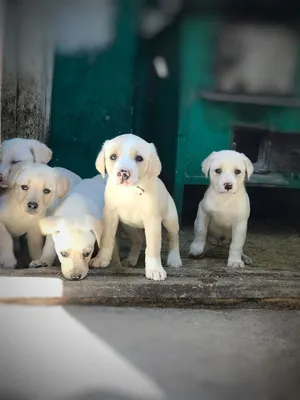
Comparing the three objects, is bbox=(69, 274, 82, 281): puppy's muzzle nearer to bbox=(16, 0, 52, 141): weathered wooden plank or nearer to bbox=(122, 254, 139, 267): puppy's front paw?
bbox=(122, 254, 139, 267): puppy's front paw

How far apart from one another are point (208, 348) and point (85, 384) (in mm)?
480

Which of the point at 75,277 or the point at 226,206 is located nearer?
the point at 75,277

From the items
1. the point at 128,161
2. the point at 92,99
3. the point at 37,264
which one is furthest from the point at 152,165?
the point at 92,99

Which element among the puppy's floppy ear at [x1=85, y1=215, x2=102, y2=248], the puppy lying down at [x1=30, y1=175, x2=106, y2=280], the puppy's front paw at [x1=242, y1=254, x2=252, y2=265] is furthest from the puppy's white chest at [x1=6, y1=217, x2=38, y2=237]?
the puppy's front paw at [x1=242, y1=254, x2=252, y2=265]

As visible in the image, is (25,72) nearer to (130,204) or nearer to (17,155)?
(17,155)

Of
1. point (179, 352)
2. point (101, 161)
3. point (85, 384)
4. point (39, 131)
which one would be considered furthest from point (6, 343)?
point (39, 131)

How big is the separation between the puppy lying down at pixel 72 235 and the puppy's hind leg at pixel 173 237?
302 mm

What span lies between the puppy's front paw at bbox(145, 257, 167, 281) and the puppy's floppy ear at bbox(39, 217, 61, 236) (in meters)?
0.39

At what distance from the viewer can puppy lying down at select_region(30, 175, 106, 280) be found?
98.7 inches

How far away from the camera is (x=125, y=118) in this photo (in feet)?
12.3

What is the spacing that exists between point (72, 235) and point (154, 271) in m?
0.37

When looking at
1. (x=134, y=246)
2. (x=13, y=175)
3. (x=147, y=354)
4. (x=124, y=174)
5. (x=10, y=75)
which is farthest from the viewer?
(x=10, y=75)

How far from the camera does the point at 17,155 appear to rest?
2.90 meters

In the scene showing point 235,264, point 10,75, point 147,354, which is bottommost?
point 147,354
